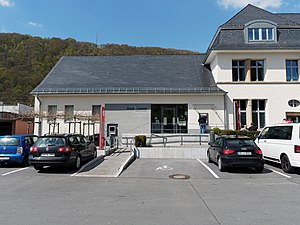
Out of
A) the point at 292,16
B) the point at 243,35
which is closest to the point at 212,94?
the point at 243,35

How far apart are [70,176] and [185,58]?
68.0ft

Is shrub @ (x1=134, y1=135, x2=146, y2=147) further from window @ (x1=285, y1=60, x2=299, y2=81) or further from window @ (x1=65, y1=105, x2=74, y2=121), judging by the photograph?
window @ (x1=285, y1=60, x2=299, y2=81)

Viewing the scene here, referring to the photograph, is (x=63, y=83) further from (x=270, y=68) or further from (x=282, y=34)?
(x=282, y=34)

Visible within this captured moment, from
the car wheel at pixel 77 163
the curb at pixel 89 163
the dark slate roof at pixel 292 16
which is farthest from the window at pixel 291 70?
the car wheel at pixel 77 163

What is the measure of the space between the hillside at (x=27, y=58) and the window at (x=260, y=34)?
2306 centimetres

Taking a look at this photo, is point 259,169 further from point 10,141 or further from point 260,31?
point 260,31

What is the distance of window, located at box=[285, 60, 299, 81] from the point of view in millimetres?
21266

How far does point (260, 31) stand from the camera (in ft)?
70.2

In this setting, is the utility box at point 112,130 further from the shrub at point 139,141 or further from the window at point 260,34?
the window at point 260,34

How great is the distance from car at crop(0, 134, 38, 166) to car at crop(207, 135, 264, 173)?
8882 mm

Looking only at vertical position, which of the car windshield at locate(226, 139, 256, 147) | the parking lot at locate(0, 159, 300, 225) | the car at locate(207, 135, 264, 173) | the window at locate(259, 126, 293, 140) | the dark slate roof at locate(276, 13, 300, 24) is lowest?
the parking lot at locate(0, 159, 300, 225)

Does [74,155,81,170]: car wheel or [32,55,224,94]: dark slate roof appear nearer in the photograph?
[74,155,81,170]: car wheel

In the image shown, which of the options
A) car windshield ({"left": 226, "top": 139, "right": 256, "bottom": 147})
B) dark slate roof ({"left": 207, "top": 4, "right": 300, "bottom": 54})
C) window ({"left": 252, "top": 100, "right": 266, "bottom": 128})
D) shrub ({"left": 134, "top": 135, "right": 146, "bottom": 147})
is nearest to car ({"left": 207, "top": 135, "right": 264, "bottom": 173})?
car windshield ({"left": 226, "top": 139, "right": 256, "bottom": 147})

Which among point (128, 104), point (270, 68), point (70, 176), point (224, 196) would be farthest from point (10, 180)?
point (270, 68)
